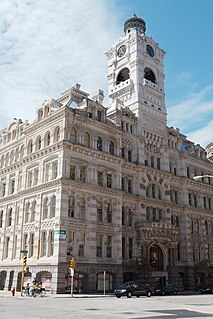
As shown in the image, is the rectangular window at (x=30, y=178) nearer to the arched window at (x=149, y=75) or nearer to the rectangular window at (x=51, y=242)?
the rectangular window at (x=51, y=242)

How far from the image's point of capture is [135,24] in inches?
2827

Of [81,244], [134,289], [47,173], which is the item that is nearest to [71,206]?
[81,244]

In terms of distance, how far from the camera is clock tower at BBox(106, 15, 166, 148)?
200 ft

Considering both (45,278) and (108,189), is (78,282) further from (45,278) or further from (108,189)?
(108,189)

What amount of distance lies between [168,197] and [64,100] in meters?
22.3

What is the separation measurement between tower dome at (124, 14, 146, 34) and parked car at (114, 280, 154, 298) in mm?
48148

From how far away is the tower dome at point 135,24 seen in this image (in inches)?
2815

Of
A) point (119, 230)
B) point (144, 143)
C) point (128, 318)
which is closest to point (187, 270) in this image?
point (119, 230)

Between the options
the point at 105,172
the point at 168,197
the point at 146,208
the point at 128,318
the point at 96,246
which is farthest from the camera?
the point at 168,197

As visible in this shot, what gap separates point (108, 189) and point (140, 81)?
864 inches

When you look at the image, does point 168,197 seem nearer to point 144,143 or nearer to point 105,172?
point 144,143

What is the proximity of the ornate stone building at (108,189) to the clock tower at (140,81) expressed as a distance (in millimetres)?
196

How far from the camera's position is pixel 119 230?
163 feet

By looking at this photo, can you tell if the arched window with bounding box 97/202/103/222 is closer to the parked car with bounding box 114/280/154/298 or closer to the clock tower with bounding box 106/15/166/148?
the parked car with bounding box 114/280/154/298
